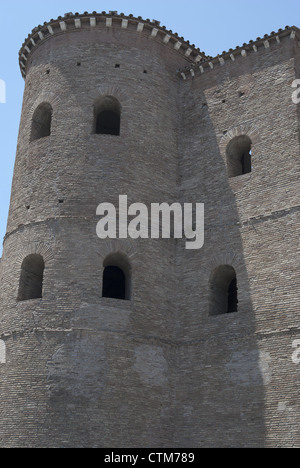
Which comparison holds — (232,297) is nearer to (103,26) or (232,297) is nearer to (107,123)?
(107,123)

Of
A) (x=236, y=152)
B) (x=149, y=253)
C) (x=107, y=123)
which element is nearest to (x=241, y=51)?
(x=236, y=152)

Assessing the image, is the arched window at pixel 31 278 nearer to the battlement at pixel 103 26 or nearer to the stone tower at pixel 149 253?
the stone tower at pixel 149 253

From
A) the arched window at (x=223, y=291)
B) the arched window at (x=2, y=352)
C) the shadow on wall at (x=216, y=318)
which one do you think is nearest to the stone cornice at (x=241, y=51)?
the shadow on wall at (x=216, y=318)

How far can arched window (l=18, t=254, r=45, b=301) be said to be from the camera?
44.1 ft

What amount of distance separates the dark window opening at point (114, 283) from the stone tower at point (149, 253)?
53 millimetres

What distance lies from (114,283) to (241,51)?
570cm

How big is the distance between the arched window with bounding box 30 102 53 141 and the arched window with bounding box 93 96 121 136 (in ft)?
3.58

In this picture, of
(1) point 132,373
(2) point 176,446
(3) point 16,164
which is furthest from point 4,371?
(3) point 16,164

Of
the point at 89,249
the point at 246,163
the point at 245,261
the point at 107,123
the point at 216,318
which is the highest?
the point at 107,123

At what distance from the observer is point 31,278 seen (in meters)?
13.7

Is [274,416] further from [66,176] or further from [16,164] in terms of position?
[16,164]

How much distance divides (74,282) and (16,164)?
12.1 feet

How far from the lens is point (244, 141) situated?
46.6 feet

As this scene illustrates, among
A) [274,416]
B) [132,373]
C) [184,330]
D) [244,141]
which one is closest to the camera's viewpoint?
[274,416]
